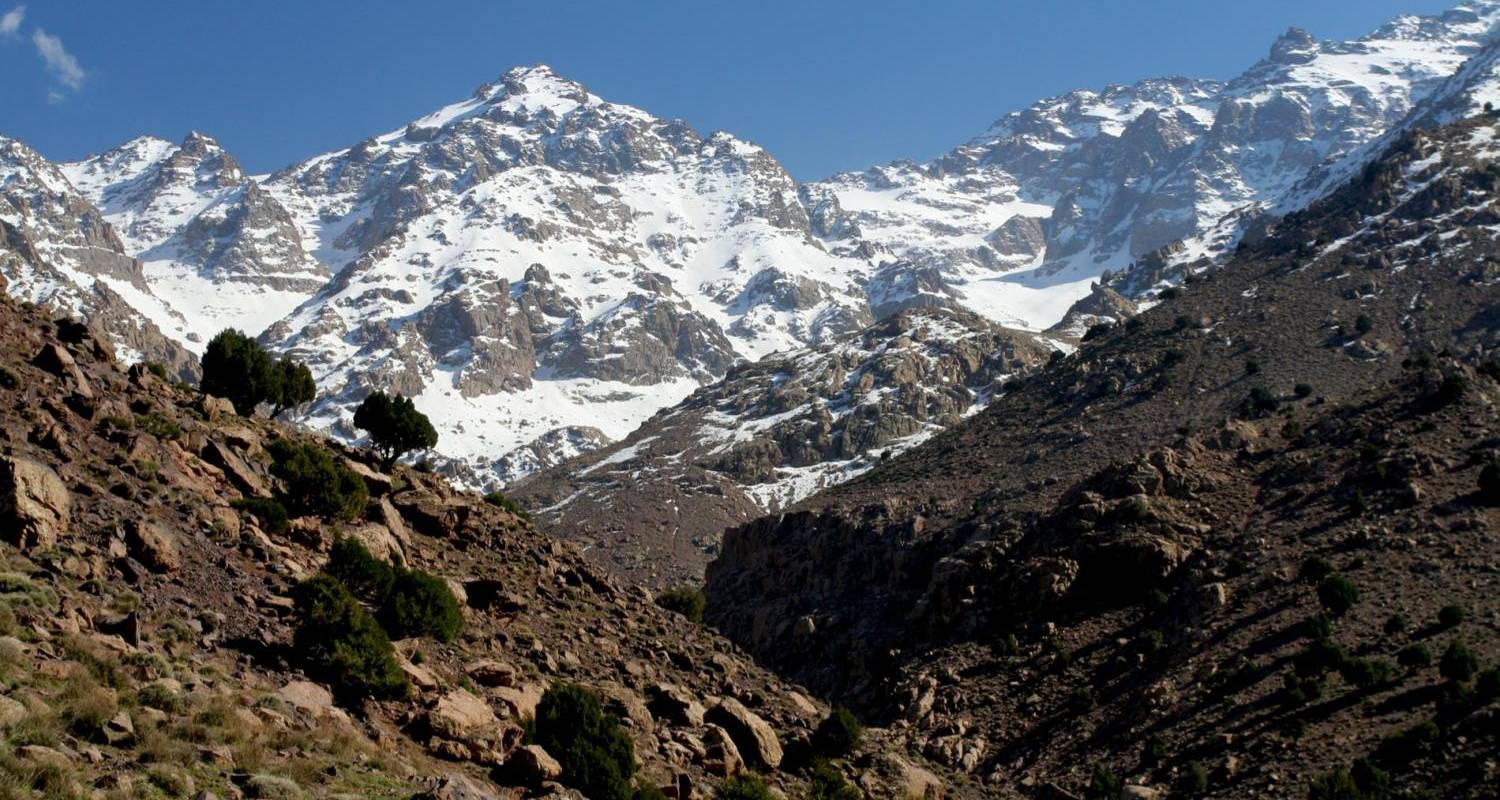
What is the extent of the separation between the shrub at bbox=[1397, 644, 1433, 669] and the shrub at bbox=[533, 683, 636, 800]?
29042 millimetres

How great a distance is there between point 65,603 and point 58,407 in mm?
10501

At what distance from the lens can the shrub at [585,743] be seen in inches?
944

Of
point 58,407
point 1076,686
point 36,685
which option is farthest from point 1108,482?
point 36,685

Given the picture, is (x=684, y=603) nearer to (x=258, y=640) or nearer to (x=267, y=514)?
(x=267, y=514)

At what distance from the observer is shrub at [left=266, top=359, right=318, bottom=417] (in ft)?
155

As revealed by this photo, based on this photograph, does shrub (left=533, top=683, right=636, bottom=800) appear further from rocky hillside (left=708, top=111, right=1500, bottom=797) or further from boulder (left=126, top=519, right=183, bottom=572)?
rocky hillside (left=708, top=111, right=1500, bottom=797)

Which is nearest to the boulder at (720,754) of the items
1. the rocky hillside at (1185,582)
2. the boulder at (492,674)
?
the boulder at (492,674)

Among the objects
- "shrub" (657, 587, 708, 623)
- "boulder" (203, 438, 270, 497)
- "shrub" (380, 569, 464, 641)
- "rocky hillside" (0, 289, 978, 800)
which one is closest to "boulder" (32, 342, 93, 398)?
"rocky hillside" (0, 289, 978, 800)

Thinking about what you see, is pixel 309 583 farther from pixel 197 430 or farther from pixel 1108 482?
pixel 1108 482

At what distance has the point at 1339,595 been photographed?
47188 mm

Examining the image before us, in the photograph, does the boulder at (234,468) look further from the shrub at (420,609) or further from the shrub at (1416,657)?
the shrub at (1416,657)

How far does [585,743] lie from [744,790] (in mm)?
4184

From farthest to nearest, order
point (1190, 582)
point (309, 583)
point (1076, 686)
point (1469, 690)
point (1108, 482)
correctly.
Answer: point (1108, 482)
point (1190, 582)
point (1076, 686)
point (1469, 690)
point (309, 583)

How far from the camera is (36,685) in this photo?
59.3 ft
